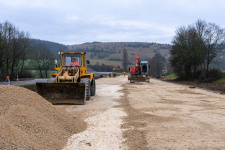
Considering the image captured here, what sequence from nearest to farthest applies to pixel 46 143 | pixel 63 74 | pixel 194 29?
pixel 46 143
pixel 63 74
pixel 194 29

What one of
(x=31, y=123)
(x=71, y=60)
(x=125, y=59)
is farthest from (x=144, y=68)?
(x=125, y=59)

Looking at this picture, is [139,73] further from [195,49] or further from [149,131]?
[149,131]

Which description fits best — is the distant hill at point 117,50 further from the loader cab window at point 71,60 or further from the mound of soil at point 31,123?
the mound of soil at point 31,123

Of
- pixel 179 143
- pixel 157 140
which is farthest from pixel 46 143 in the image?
pixel 179 143

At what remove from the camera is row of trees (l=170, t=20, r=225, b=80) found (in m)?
33.0

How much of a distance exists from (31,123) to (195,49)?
3343 cm

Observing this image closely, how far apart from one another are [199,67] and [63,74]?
3014 centimetres

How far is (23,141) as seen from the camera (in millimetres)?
4395

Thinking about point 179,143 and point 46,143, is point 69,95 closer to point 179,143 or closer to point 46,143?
point 46,143

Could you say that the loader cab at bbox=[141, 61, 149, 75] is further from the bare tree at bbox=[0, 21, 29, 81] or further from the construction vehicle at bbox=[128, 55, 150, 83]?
the bare tree at bbox=[0, 21, 29, 81]

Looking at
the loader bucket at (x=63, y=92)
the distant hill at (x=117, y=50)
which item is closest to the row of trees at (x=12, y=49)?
the loader bucket at (x=63, y=92)

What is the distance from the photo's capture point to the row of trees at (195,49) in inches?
1300

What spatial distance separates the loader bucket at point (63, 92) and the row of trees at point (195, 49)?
27.3 m

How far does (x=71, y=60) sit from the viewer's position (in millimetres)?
13352
